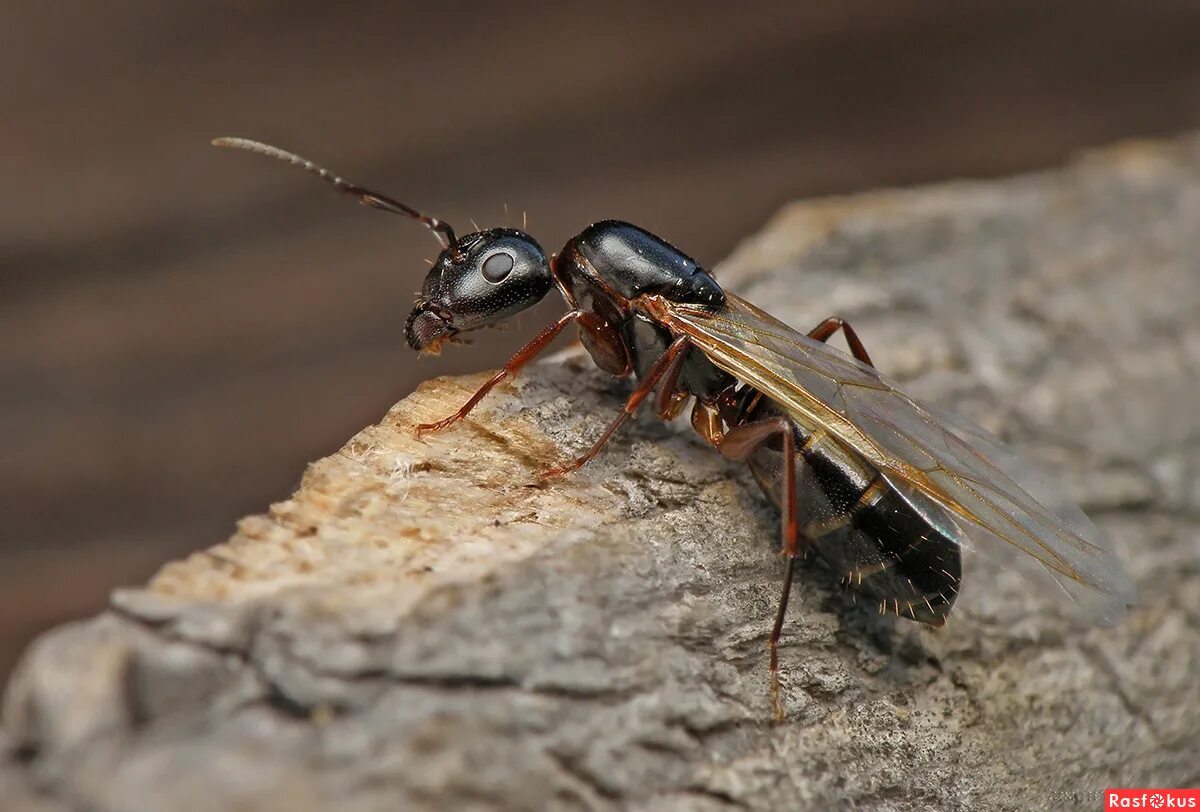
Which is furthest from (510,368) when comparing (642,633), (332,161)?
(332,161)

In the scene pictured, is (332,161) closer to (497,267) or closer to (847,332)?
(497,267)

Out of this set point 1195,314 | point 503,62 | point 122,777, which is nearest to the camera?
point 122,777

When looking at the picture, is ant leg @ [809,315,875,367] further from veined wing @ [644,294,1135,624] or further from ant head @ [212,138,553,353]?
ant head @ [212,138,553,353]

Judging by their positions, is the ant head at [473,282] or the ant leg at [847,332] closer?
the ant head at [473,282]

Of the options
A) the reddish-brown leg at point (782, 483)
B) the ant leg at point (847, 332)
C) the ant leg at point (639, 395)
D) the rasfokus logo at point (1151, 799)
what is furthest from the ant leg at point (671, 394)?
the rasfokus logo at point (1151, 799)

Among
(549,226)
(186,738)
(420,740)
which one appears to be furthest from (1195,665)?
(549,226)

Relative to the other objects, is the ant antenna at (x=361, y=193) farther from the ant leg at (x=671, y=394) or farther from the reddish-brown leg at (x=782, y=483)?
the reddish-brown leg at (x=782, y=483)

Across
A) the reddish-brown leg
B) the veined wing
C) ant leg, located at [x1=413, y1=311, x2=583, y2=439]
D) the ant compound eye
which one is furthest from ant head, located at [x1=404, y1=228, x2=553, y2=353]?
the reddish-brown leg

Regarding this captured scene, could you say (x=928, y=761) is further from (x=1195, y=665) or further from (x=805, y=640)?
(x=1195, y=665)
